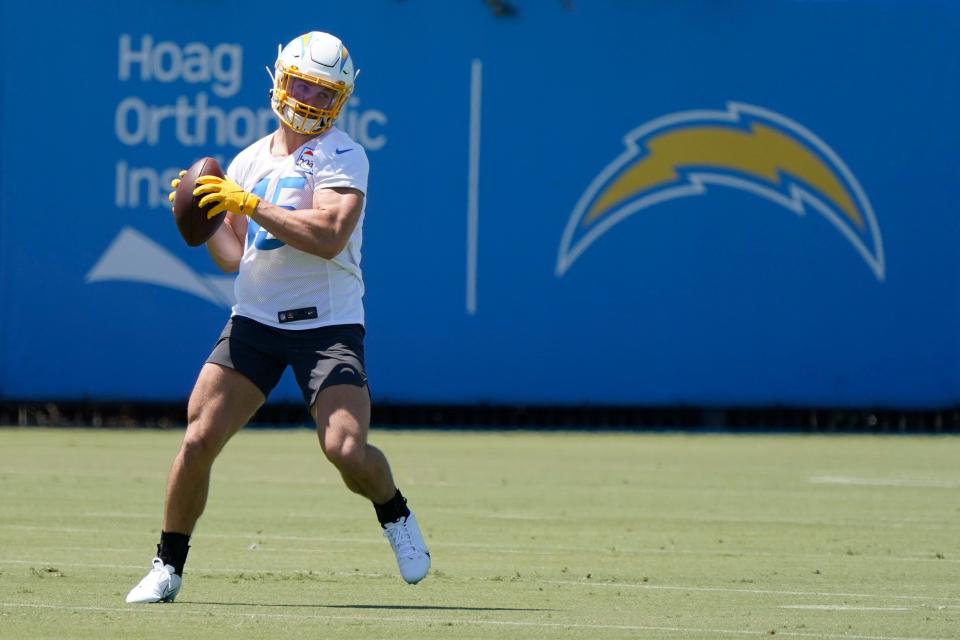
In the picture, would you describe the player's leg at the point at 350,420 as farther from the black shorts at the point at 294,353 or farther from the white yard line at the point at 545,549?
the white yard line at the point at 545,549

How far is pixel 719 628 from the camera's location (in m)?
7.52

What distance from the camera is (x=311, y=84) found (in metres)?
8.41

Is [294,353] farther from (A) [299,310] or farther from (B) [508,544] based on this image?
(B) [508,544]

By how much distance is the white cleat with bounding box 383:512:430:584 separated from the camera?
8328 mm

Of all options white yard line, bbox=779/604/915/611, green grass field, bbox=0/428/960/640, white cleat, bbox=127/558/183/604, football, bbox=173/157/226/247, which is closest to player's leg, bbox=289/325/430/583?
green grass field, bbox=0/428/960/640

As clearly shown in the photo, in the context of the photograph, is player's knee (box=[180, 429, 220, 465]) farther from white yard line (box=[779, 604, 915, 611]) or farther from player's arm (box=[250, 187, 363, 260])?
white yard line (box=[779, 604, 915, 611])

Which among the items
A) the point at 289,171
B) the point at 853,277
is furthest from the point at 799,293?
the point at 289,171

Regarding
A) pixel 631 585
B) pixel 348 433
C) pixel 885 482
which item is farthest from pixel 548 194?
pixel 348 433

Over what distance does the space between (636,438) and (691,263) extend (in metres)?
2.19

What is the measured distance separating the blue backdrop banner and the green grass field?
2.09 meters

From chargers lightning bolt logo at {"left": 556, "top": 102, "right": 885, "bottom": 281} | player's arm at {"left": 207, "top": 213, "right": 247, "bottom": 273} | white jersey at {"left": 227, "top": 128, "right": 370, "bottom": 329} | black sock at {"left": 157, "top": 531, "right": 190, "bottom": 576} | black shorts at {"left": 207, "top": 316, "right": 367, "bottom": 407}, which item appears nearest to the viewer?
black sock at {"left": 157, "top": 531, "right": 190, "bottom": 576}

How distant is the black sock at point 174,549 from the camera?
8.11m

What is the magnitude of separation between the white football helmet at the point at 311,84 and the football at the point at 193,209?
412 mm

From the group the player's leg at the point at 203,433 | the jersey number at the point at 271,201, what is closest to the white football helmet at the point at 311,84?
the jersey number at the point at 271,201
